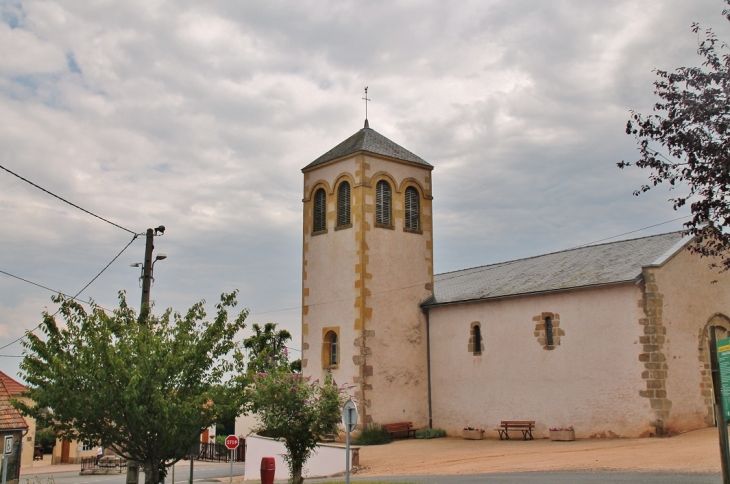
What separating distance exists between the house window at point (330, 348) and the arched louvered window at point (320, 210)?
4.35 m

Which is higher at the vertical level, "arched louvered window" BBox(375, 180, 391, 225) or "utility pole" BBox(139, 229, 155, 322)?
"arched louvered window" BBox(375, 180, 391, 225)

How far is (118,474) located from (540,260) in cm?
2905

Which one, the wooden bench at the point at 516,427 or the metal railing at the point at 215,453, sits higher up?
the wooden bench at the point at 516,427

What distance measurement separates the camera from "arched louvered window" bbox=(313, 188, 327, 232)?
30.2 metres

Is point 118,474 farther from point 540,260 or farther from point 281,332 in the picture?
point 540,260

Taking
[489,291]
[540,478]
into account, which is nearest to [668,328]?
[489,291]

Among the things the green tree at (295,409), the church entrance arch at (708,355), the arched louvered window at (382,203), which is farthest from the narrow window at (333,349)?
the church entrance arch at (708,355)

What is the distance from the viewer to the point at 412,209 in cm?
3042

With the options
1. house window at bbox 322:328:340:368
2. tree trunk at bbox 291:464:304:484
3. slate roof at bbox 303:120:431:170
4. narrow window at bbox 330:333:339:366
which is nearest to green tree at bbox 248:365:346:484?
tree trunk at bbox 291:464:304:484

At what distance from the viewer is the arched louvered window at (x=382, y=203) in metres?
29.1

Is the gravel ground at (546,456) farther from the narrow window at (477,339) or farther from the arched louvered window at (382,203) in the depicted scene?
the arched louvered window at (382,203)

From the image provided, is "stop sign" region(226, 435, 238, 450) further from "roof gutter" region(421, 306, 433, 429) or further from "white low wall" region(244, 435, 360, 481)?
"roof gutter" region(421, 306, 433, 429)

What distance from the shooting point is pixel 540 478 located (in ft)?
49.8

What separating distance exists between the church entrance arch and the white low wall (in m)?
10.9
